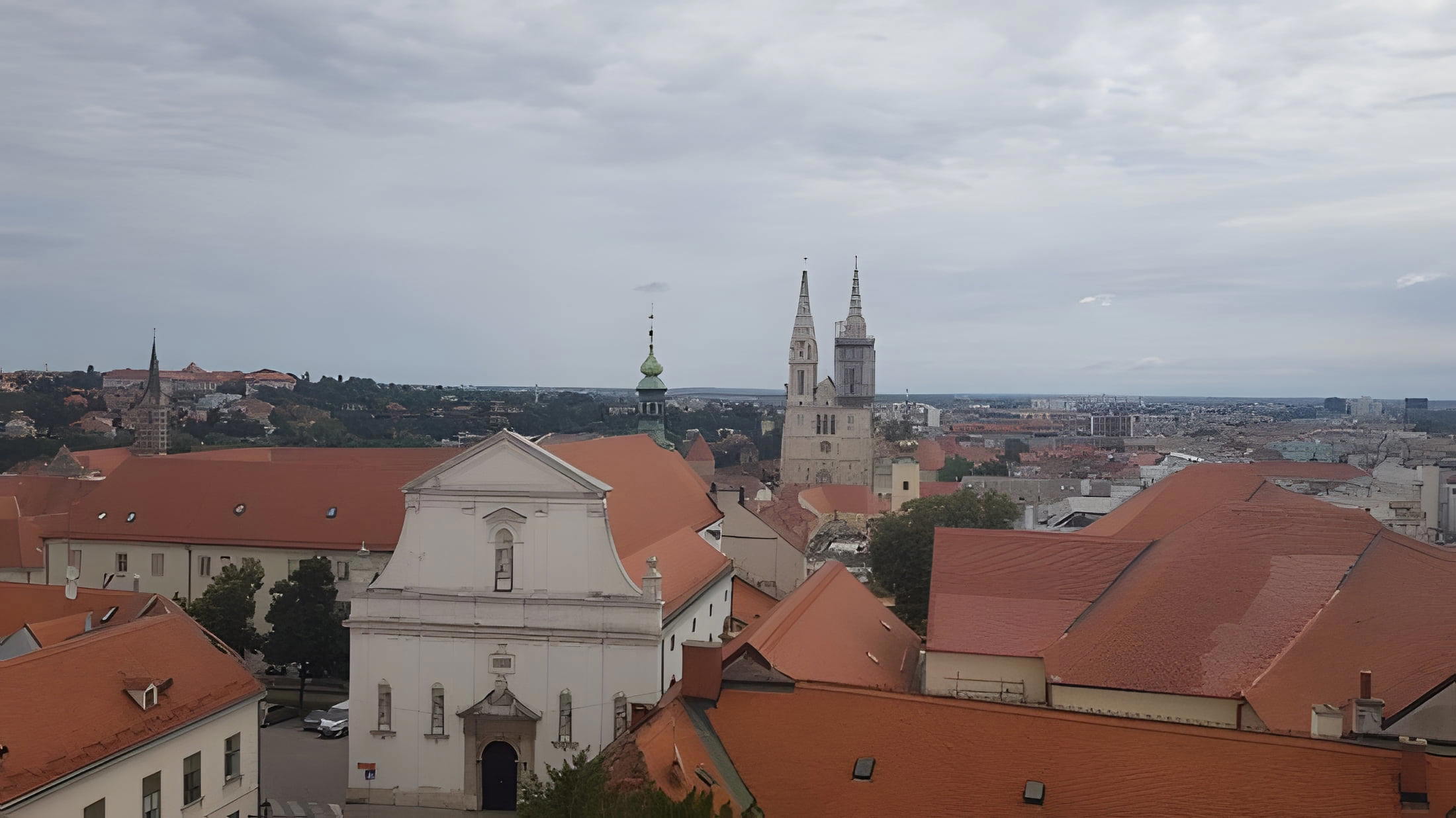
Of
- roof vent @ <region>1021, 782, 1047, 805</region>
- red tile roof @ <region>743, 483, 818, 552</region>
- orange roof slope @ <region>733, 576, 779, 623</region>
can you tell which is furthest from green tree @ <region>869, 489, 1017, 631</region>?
roof vent @ <region>1021, 782, 1047, 805</region>

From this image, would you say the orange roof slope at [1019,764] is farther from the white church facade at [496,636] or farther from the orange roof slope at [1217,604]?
the white church facade at [496,636]

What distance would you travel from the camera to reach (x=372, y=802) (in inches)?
1153

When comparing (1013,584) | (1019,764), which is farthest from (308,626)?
(1019,764)

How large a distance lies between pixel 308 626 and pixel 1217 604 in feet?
101

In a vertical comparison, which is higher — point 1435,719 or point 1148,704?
point 1435,719

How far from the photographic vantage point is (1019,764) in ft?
61.6

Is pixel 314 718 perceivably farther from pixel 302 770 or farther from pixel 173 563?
pixel 173 563

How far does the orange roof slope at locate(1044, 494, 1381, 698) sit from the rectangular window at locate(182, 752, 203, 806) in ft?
64.4

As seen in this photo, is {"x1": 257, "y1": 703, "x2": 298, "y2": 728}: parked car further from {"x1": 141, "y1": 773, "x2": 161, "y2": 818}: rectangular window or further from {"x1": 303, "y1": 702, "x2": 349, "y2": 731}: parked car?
{"x1": 141, "y1": 773, "x2": 161, "y2": 818}: rectangular window

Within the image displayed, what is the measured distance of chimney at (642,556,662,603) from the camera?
94.4 feet

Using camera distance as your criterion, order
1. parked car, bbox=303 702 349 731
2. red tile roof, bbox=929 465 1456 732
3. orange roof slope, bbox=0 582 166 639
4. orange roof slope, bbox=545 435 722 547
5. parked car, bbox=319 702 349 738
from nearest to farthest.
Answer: red tile roof, bbox=929 465 1456 732 < orange roof slope, bbox=0 582 166 639 < orange roof slope, bbox=545 435 722 547 < parked car, bbox=319 702 349 738 < parked car, bbox=303 702 349 731

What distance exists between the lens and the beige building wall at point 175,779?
21.1 meters

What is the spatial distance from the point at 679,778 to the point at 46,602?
2356 cm

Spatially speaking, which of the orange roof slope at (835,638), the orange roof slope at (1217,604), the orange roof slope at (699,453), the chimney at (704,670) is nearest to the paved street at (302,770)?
the orange roof slope at (835,638)
